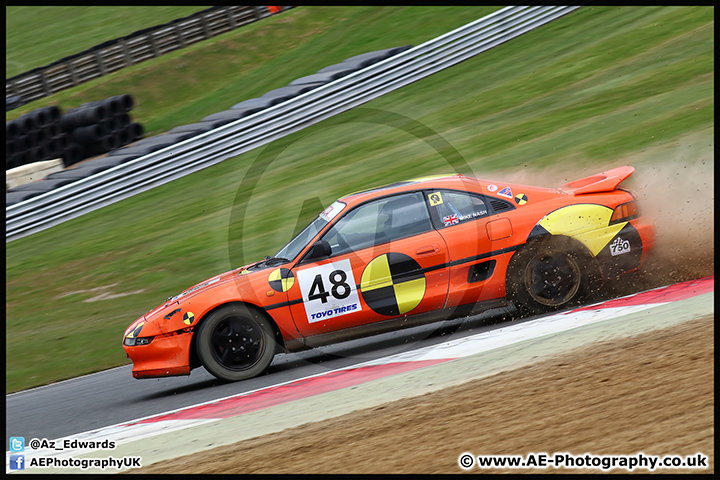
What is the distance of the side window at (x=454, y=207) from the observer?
6.24m

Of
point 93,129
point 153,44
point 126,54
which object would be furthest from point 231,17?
point 93,129

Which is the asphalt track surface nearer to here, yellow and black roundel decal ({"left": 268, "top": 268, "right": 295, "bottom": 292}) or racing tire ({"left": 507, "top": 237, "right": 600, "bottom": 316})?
racing tire ({"left": 507, "top": 237, "right": 600, "bottom": 316})

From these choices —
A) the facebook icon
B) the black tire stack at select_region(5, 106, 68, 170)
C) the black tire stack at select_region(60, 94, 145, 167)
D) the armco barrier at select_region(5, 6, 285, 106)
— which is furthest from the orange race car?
the armco barrier at select_region(5, 6, 285, 106)

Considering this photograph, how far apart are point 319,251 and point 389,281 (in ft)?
2.23

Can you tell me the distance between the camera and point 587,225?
20.5ft

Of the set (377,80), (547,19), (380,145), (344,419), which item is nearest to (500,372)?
(344,419)

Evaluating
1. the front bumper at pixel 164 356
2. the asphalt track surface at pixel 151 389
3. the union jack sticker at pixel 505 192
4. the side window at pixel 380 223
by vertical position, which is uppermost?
the union jack sticker at pixel 505 192

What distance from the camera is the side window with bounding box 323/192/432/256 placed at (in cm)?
614

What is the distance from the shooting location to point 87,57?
24.1m

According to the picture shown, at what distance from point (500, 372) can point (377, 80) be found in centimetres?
1246

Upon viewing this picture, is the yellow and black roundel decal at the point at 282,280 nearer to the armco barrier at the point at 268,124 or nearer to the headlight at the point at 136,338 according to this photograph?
the headlight at the point at 136,338

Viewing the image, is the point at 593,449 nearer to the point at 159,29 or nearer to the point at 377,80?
the point at 377,80

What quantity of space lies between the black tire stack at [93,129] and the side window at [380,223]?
13.3m

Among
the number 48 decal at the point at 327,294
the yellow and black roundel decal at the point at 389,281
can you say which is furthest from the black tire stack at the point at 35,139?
the yellow and black roundel decal at the point at 389,281
